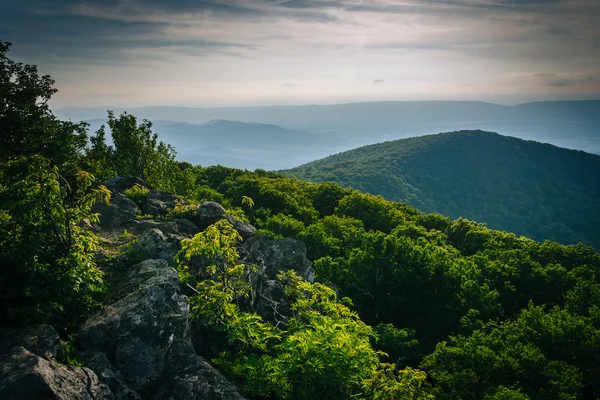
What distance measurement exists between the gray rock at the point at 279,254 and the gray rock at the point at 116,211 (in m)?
7.19

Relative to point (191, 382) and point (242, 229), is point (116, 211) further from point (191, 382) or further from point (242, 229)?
point (191, 382)

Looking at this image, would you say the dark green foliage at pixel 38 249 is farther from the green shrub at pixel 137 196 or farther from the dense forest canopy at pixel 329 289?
the green shrub at pixel 137 196

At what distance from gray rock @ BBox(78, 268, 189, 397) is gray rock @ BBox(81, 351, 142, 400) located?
33 centimetres

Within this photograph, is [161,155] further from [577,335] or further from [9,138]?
[577,335]

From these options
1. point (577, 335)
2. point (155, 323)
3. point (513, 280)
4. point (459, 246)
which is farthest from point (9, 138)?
point (459, 246)

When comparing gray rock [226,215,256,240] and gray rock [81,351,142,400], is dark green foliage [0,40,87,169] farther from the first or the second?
gray rock [81,351,142,400]

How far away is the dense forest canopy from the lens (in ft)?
33.7

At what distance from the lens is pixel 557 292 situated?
94.8 ft

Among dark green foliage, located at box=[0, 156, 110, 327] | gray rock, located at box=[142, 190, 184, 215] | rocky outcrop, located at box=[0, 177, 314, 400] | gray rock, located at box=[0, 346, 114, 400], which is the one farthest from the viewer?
gray rock, located at box=[142, 190, 184, 215]

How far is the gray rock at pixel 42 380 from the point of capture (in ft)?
24.8

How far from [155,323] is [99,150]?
3418 cm

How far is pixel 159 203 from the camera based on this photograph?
80.6 feet

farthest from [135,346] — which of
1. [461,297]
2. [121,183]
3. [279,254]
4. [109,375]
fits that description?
[461,297]

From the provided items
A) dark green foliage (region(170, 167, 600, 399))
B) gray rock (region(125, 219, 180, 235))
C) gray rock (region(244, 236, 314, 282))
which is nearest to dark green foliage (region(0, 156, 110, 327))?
dark green foliage (region(170, 167, 600, 399))
